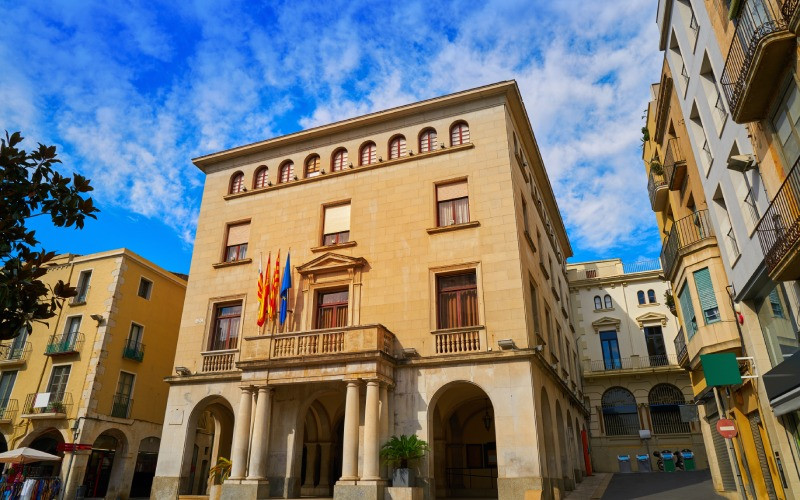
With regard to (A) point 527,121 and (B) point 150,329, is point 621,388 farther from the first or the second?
(B) point 150,329

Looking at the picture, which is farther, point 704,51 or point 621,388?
point 621,388

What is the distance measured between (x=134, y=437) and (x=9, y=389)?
24.8ft

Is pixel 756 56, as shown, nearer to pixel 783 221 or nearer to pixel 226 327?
pixel 783 221

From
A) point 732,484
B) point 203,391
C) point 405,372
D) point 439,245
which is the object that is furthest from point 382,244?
point 732,484

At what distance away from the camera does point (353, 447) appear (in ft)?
53.0

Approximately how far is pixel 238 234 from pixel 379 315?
8.53m

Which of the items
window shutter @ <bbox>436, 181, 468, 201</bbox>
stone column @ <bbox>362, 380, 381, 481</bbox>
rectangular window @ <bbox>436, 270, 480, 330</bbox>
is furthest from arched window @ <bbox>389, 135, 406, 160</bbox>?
stone column @ <bbox>362, 380, 381, 481</bbox>

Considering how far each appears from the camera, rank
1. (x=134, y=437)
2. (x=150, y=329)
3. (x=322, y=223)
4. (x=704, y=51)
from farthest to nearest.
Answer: (x=150, y=329) → (x=134, y=437) → (x=322, y=223) → (x=704, y=51)

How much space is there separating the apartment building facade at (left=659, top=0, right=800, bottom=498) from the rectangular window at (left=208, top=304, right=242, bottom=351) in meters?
17.6

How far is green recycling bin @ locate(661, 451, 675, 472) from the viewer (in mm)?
35906

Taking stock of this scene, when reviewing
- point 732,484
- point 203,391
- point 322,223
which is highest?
point 322,223

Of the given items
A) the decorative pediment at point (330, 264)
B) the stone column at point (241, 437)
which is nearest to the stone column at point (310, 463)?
the stone column at point (241, 437)

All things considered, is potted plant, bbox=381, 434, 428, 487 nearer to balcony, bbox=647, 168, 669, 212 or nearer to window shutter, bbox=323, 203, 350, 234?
window shutter, bbox=323, 203, 350, 234

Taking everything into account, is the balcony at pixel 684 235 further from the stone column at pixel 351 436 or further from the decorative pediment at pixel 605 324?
the decorative pediment at pixel 605 324
